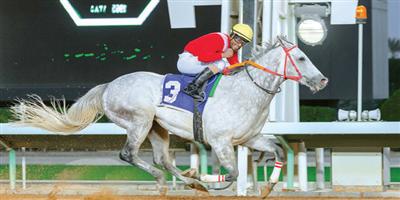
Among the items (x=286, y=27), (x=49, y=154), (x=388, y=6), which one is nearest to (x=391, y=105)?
(x=388, y=6)

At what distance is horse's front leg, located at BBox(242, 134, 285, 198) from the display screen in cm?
215

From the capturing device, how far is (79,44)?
8570 millimetres

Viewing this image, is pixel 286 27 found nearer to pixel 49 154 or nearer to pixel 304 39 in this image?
pixel 304 39

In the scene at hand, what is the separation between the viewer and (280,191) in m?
8.16

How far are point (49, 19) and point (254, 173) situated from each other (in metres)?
2.09

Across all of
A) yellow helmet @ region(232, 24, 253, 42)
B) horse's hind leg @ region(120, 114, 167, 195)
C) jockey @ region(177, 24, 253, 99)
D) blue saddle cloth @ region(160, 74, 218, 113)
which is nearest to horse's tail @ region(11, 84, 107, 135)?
horse's hind leg @ region(120, 114, 167, 195)

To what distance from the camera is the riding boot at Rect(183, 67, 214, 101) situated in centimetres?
626

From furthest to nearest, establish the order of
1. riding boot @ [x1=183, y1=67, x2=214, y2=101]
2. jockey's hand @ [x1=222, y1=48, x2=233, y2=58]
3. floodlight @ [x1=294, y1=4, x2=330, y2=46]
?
1. floodlight @ [x1=294, y1=4, x2=330, y2=46]
2. jockey's hand @ [x1=222, y1=48, x2=233, y2=58]
3. riding boot @ [x1=183, y1=67, x2=214, y2=101]

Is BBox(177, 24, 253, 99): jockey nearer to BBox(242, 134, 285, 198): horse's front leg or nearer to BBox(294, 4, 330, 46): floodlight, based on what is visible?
BBox(242, 134, 285, 198): horse's front leg

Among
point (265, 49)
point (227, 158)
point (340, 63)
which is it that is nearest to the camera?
point (227, 158)

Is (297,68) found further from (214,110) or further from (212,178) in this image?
(212,178)

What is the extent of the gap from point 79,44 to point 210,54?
2498 millimetres

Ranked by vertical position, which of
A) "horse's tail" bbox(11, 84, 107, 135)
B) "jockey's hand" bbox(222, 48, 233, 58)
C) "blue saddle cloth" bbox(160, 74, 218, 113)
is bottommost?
"horse's tail" bbox(11, 84, 107, 135)

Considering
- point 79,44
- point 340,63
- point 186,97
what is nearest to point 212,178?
point 186,97
